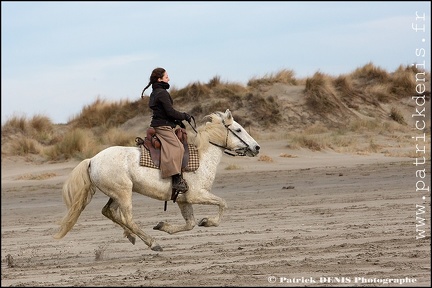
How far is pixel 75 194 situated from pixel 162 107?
1.65 meters

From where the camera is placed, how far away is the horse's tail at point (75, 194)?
40.4ft

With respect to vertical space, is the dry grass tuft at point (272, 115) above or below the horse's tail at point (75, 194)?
above

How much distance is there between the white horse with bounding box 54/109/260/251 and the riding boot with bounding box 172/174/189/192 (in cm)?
9

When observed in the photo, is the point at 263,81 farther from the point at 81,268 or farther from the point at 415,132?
the point at 81,268

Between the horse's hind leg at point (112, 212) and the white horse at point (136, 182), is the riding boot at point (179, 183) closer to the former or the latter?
the white horse at point (136, 182)

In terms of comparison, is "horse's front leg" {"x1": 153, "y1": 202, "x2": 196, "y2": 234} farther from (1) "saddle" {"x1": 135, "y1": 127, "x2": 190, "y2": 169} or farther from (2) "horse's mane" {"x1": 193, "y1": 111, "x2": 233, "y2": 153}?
(2) "horse's mane" {"x1": 193, "y1": 111, "x2": 233, "y2": 153}

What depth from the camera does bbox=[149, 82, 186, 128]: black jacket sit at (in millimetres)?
12258

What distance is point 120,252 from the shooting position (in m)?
12.6

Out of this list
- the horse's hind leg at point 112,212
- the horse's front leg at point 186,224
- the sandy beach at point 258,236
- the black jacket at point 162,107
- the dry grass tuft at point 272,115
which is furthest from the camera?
the dry grass tuft at point 272,115

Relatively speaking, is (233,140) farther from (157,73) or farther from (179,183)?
(157,73)

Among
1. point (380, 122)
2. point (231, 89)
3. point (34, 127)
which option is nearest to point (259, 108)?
point (231, 89)

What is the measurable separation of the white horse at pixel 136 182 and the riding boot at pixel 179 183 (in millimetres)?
86

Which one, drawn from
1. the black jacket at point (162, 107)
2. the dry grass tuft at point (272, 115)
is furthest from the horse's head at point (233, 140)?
the dry grass tuft at point (272, 115)

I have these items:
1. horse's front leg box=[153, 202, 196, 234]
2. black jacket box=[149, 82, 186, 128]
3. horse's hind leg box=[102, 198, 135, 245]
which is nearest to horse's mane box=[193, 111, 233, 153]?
black jacket box=[149, 82, 186, 128]
